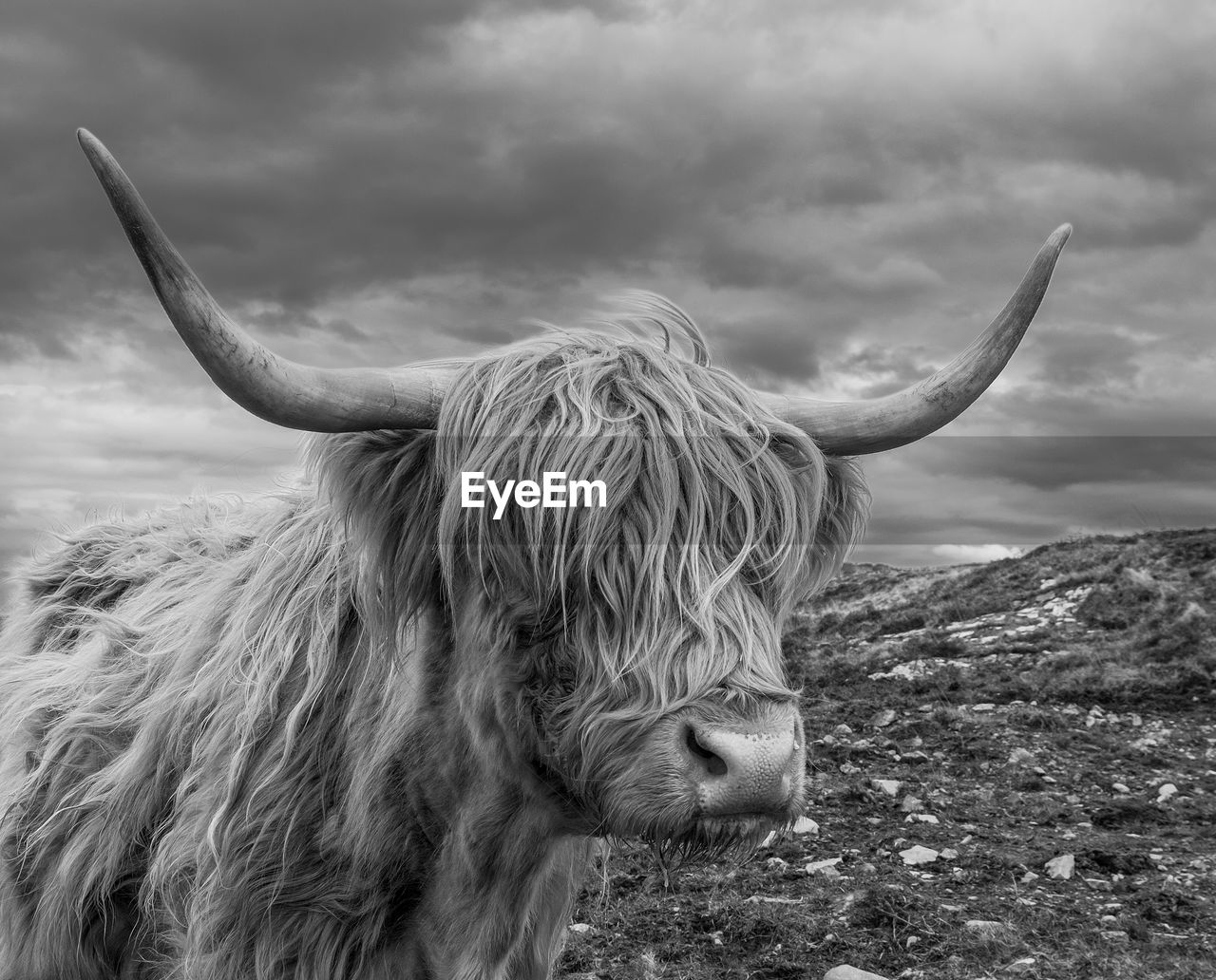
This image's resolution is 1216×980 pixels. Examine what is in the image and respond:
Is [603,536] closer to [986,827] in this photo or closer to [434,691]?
[434,691]

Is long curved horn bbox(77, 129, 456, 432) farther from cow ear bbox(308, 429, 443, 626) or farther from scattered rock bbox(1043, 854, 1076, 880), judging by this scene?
scattered rock bbox(1043, 854, 1076, 880)

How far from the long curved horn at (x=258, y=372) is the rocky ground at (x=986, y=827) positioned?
2.51 metres

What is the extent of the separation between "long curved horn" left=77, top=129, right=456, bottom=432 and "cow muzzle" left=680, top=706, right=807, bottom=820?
1.02m

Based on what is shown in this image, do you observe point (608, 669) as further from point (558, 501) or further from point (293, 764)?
point (293, 764)

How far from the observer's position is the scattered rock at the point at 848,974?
4066mm

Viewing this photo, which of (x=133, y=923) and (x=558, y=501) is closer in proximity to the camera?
(x=558, y=501)

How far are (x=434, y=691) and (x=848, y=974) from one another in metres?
2.16

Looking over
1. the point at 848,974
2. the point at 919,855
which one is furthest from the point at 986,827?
the point at 848,974

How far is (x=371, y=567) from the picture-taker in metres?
2.89

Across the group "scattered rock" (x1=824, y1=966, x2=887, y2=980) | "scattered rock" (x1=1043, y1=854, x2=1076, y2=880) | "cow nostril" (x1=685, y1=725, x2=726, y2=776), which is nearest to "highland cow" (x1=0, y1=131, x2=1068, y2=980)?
"cow nostril" (x1=685, y1=725, x2=726, y2=776)

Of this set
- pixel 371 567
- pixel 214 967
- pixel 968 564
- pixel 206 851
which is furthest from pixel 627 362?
pixel 968 564

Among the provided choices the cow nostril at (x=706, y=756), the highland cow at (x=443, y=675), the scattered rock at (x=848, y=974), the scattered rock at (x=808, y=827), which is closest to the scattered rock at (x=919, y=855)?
the scattered rock at (x=808, y=827)

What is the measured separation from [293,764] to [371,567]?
1.99 feet

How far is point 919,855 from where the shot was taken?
5.35 meters
